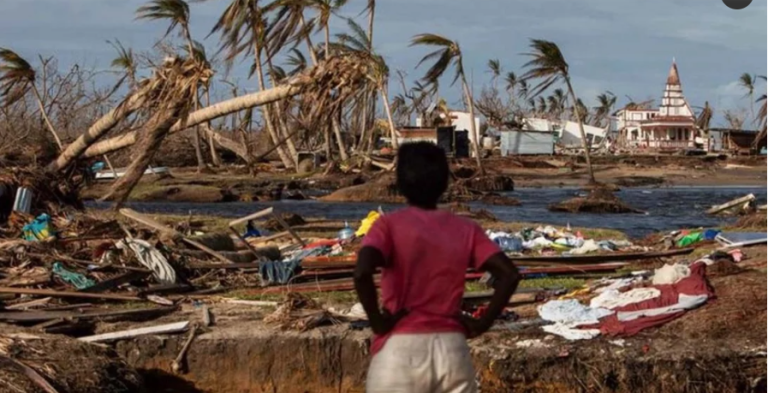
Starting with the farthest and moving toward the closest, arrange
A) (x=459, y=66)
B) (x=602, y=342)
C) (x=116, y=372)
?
(x=459, y=66) → (x=602, y=342) → (x=116, y=372)

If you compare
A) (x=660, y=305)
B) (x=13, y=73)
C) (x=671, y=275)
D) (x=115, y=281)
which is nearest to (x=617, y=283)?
(x=671, y=275)

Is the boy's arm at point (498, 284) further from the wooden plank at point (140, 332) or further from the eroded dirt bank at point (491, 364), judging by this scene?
the wooden plank at point (140, 332)

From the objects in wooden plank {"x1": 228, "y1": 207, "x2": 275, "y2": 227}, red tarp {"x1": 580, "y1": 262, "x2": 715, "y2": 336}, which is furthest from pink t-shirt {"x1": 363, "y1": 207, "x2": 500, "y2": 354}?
wooden plank {"x1": 228, "y1": 207, "x2": 275, "y2": 227}

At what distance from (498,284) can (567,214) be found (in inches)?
901

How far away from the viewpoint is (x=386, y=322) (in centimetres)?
418

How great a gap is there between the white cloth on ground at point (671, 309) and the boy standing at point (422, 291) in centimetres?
498

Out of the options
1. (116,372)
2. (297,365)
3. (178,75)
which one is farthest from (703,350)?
(178,75)

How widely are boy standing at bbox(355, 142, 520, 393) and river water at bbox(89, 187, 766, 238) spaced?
16.5 metres

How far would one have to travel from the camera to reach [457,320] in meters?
4.26

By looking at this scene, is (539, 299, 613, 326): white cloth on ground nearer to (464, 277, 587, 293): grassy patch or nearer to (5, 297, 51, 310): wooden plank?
(464, 277, 587, 293): grassy patch

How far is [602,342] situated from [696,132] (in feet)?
234

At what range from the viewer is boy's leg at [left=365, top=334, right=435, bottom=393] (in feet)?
13.7

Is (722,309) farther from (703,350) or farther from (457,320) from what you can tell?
(457,320)

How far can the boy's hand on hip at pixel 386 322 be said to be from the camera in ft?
13.7
